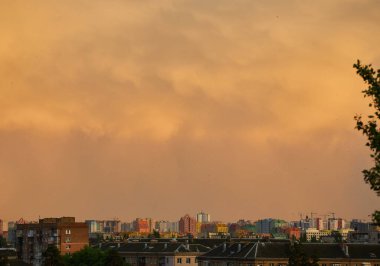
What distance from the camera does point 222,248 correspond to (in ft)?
611

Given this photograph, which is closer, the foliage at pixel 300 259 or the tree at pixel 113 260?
the foliage at pixel 300 259

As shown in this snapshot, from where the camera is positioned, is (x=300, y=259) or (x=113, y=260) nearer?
(x=300, y=259)

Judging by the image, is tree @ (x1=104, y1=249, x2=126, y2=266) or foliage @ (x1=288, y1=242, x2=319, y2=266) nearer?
foliage @ (x1=288, y1=242, x2=319, y2=266)

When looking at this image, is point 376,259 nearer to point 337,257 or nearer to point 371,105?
point 337,257

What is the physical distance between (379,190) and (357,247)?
13906 cm

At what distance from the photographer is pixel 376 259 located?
175625 mm

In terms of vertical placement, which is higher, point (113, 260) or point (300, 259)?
point (300, 259)

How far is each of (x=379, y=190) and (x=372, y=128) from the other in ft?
8.69

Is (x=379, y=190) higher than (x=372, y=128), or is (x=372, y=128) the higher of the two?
(x=372, y=128)

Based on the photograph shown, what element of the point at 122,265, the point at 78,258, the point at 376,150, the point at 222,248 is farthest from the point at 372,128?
the point at 222,248

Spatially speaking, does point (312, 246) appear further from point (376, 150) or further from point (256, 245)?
point (376, 150)

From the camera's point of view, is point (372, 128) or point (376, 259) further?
point (376, 259)

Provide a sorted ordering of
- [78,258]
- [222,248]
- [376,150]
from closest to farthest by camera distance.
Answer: [376,150], [78,258], [222,248]

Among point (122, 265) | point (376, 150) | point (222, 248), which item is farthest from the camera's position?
point (222, 248)
